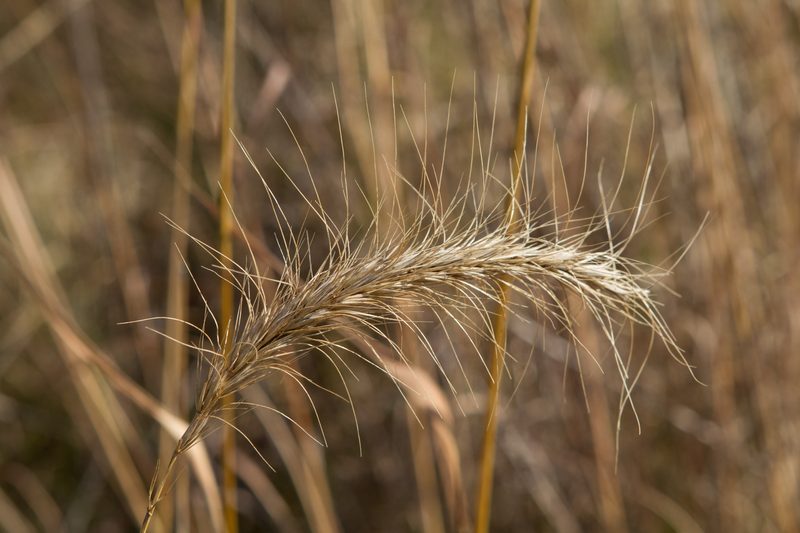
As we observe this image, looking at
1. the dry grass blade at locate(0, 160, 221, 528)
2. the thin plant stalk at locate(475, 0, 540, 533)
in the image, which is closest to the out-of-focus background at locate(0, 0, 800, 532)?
the dry grass blade at locate(0, 160, 221, 528)

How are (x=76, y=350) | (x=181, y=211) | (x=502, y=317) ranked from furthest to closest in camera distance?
(x=181, y=211) → (x=76, y=350) → (x=502, y=317)

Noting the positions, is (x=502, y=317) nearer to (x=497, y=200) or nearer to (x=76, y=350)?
(x=497, y=200)

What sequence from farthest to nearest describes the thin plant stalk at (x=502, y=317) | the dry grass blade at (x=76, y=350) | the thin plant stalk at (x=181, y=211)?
the thin plant stalk at (x=181, y=211), the dry grass blade at (x=76, y=350), the thin plant stalk at (x=502, y=317)

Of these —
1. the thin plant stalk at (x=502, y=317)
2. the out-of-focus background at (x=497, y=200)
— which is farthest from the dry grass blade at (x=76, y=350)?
the thin plant stalk at (x=502, y=317)

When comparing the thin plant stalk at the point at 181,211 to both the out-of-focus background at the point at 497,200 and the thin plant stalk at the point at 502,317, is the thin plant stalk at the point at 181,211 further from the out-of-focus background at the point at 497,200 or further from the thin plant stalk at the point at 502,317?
the thin plant stalk at the point at 502,317

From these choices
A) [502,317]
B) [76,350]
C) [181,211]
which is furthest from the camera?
[181,211]

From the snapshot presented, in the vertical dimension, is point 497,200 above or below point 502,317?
above

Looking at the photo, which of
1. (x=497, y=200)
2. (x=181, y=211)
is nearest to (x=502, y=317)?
(x=497, y=200)

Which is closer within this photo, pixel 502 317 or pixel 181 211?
pixel 502 317
